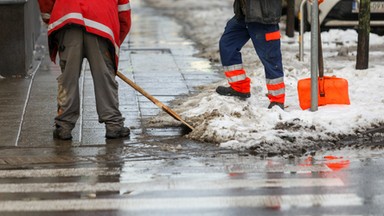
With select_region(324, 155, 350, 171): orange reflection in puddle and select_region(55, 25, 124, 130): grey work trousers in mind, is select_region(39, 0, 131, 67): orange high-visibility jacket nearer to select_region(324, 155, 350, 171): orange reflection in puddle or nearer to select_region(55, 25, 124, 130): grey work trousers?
select_region(55, 25, 124, 130): grey work trousers

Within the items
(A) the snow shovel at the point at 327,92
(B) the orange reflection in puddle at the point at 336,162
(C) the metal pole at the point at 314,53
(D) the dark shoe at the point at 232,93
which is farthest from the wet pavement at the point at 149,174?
(A) the snow shovel at the point at 327,92

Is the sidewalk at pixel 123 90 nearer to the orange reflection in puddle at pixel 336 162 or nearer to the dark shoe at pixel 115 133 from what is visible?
the dark shoe at pixel 115 133

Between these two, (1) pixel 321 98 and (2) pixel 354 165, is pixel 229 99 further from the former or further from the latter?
(2) pixel 354 165

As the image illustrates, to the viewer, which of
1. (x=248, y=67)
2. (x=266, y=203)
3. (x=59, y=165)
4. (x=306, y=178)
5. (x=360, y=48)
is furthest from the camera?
(x=248, y=67)

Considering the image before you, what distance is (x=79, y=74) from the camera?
927 cm

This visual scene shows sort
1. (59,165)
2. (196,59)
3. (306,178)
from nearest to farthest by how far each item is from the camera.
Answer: (306,178), (59,165), (196,59)

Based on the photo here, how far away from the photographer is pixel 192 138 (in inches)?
361

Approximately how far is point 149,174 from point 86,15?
73.0 inches

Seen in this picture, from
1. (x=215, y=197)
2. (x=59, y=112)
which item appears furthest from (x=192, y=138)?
(x=215, y=197)

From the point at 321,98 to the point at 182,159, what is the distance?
85.0 inches

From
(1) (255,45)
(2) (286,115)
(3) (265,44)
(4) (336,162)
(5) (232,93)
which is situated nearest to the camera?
(4) (336,162)

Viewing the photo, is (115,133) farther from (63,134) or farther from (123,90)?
(123,90)

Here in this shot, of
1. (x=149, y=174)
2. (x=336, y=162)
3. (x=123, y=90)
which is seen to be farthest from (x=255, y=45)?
(x=149, y=174)

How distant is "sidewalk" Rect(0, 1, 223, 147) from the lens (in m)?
9.44
